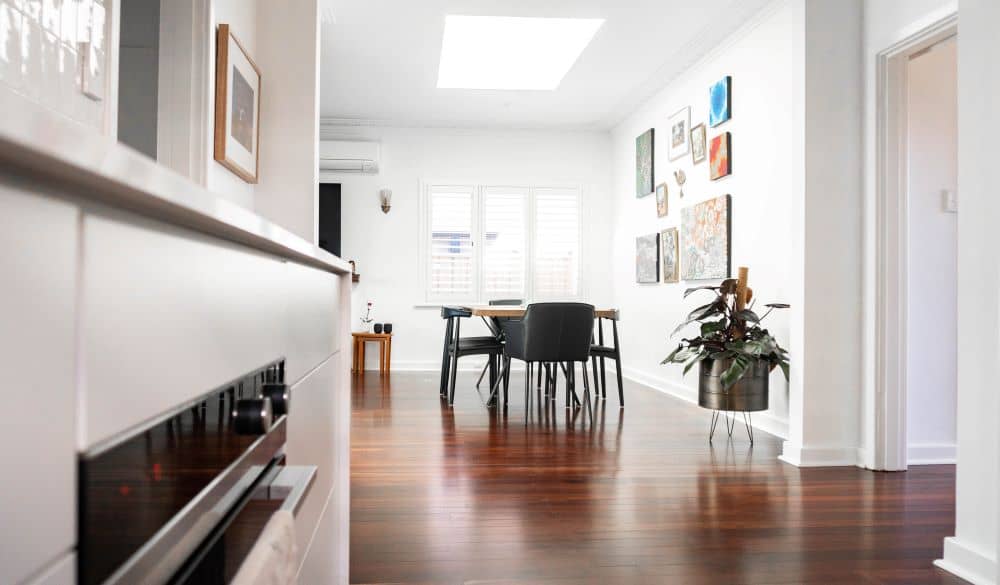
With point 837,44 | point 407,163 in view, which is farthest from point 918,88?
point 407,163

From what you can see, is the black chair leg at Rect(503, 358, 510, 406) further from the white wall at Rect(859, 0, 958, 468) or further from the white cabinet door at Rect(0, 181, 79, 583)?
the white cabinet door at Rect(0, 181, 79, 583)

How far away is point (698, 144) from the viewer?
582cm

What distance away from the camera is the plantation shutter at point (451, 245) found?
8.25 metres

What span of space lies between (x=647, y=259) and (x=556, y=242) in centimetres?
167

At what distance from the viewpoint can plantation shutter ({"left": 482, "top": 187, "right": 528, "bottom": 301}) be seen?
8320mm

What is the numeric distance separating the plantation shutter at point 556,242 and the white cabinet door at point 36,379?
8.07 m

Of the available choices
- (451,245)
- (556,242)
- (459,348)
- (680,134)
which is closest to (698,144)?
(680,134)

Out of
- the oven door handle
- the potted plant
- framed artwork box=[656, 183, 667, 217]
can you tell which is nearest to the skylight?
framed artwork box=[656, 183, 667, 217]

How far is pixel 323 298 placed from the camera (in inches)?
55.4

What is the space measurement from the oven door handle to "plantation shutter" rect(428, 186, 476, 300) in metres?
7.31

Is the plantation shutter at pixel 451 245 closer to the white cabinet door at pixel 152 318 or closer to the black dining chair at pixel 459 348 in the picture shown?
the black dining chair at pixel 459 348

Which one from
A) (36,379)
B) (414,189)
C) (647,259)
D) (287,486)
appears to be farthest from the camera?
(414,189)

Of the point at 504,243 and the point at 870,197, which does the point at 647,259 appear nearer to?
the point at 504,243

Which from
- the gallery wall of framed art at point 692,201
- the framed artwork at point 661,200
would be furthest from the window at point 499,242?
the framed artwork at point 661,200
